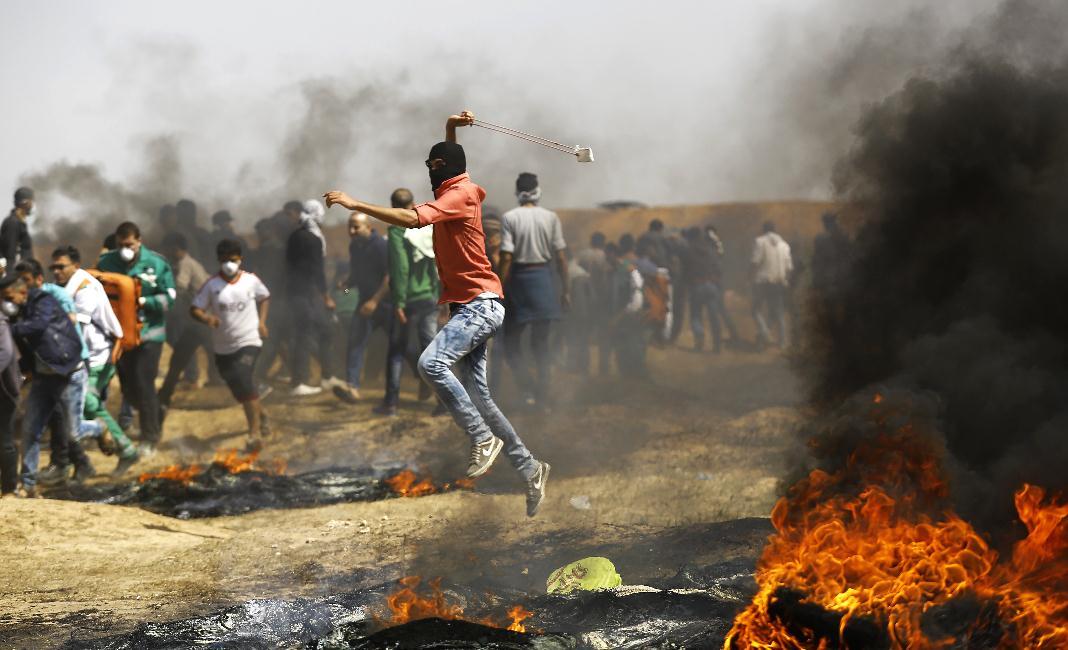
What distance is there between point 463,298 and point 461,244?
332 millimetres

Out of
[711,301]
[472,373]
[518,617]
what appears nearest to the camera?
[518,617]

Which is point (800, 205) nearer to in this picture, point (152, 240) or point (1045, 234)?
point (152, 240)

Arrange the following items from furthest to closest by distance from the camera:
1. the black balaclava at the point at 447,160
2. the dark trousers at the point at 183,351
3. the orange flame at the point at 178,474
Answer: the dark trousers at the point at 183,351 < the orange flame at the point at 178,474 < the black balaclava at the point at 447,160

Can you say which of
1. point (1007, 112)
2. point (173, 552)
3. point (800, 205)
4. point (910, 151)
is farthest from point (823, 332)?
point (800, 205)

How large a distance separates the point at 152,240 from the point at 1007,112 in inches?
754

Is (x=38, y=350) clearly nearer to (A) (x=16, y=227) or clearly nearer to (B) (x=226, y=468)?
(B) (x=226, y=468)

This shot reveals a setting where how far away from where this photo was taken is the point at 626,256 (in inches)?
647

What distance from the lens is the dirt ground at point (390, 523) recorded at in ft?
21.6

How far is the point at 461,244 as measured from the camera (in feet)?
22.4

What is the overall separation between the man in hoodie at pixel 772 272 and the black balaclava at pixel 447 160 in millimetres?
12234

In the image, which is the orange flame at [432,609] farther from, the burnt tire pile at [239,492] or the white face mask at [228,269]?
the white face mask at [228,269]

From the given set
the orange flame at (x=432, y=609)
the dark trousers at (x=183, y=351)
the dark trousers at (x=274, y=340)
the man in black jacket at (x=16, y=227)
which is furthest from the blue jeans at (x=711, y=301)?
the orange flame at (x=432, y=609)

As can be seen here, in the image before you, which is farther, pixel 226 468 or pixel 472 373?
pixel 226 468

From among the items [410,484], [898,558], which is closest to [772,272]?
[410,484]
